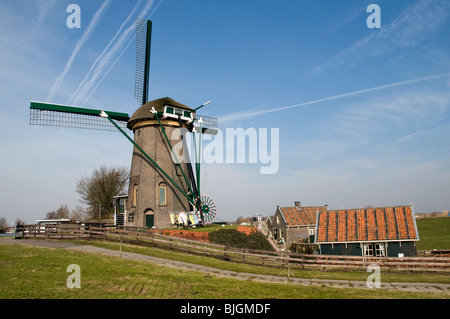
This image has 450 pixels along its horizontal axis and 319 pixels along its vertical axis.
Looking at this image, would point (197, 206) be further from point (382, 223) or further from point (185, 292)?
point (185, 292)

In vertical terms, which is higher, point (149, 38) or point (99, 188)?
point (149, 38)

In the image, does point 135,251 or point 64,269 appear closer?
point 64,269

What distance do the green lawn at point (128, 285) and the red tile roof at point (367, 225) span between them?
47.1ft

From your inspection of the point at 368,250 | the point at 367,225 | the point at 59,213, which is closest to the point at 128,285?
the point at 368,250

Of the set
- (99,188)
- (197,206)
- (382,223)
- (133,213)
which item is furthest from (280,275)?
(99,188)

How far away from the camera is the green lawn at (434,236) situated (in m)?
42.5

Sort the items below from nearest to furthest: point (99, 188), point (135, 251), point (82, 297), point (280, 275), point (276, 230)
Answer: point (82, 297), point (280, 275), point (135, 251), point (276, 230), point (99, 188)

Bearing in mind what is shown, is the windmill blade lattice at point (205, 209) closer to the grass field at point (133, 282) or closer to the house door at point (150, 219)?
the house door at point (150, 219)

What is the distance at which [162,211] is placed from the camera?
32.7 metres

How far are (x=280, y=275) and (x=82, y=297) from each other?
10.7 m

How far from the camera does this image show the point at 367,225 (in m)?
27.4

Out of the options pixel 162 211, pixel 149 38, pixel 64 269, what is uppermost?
pixel 149 38
